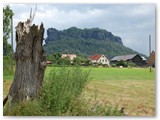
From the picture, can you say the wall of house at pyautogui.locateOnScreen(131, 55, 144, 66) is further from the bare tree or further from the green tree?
the green tree

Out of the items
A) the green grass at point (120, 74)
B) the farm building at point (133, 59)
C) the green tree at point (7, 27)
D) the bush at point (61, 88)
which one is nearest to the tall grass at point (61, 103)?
the bush at point (61, 88)

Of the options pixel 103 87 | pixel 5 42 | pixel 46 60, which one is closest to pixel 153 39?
pixel 103 87

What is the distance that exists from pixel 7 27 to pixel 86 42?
2.56 ft

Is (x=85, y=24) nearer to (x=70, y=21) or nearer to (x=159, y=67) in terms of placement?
(x=70, y=21)

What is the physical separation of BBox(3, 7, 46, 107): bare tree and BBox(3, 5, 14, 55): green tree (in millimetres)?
95

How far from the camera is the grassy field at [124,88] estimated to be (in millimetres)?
5035

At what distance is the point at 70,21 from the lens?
5.17 metres

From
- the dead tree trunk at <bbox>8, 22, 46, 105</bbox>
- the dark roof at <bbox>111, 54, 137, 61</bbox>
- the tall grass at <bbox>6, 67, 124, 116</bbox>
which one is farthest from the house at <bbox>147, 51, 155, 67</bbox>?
the dead tree trunk at <bbox>8, 22, 46, 105</bbox>

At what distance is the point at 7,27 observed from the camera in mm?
5098

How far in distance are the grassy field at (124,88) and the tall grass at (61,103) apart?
3.5 inches

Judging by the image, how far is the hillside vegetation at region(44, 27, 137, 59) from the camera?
5117 millimetres

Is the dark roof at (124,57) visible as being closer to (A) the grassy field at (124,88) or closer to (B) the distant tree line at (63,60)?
(A) the grassy field at (124,88)

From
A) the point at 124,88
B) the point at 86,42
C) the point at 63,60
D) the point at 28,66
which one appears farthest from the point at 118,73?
the point at 28,66

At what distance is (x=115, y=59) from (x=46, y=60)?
0.67 meters
